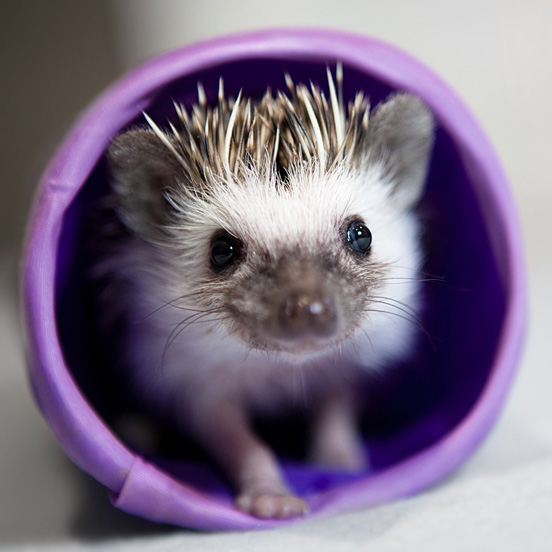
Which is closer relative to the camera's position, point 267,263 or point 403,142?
point 267,263

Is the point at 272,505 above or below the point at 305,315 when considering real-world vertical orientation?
below

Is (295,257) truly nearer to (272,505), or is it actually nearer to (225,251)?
(225,251)

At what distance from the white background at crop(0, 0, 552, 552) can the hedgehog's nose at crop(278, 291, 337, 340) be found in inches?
17.7

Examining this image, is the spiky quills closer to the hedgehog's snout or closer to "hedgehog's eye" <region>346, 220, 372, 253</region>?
"hedgehog's eye" <region>346, 220, 372, 253</region>

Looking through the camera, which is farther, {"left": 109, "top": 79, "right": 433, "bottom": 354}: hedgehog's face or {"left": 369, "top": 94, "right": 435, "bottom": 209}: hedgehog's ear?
{"left": 369, "top": 94, "right": 435, "bottom": 209}: hedgehog's ear

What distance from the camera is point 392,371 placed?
218 cm

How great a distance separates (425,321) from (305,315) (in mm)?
872

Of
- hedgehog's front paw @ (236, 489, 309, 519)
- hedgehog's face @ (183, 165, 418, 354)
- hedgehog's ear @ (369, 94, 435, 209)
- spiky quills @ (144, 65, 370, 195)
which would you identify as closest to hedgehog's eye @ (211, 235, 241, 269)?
hedgehog's face @ (183, 165, 418, 354)

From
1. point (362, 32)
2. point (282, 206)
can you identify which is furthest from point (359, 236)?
point (362, 32)

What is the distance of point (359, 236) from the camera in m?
1.74

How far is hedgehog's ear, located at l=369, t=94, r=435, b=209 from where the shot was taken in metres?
1.76

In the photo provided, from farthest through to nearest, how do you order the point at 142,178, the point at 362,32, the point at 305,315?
the point at 362,32
the point at 142,178
the point at 305,315

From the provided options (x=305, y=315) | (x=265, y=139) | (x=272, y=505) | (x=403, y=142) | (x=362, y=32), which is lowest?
(x=272, y=505)

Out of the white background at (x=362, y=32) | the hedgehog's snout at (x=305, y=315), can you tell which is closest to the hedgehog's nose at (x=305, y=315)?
the hedgehog's snout at (x=305, y=315)
